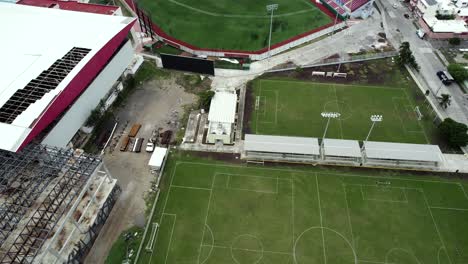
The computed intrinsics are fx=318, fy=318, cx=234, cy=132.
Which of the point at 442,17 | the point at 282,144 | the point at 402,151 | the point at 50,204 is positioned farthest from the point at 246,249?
the point at 442,17

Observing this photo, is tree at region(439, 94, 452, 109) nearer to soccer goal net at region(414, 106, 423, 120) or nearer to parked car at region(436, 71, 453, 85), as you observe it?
soccer goal net at region(414, 106, 423, 120)

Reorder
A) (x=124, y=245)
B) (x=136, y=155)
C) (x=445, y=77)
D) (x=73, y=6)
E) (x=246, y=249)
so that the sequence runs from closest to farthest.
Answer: (x=246, y=249) → (x=124, y=245) → (x=136, y=155) → (x=445, y=77) → (x=73, y=6)

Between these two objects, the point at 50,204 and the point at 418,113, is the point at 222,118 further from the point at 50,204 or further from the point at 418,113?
the point at 418,113

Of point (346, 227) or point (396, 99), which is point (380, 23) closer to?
point (396, 99)

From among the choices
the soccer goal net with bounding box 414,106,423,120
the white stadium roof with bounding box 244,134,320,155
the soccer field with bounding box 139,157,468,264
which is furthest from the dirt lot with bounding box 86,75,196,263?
the soccer goal net with bounding box 414,106,423,120

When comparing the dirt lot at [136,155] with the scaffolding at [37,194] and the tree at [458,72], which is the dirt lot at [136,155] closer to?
the scaffolding at [37,194]

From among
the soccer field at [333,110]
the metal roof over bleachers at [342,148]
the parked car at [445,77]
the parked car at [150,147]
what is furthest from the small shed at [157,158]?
the parked car at [445,77]
